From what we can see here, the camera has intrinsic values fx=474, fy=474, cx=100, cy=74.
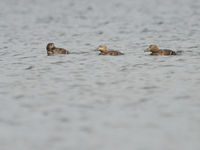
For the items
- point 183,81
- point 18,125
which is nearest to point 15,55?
point 183,81

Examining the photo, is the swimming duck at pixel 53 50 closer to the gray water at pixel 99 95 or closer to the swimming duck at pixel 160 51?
the gray water at pixel 99 95

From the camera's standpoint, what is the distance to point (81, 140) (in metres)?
8.82

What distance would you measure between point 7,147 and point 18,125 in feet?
3.92

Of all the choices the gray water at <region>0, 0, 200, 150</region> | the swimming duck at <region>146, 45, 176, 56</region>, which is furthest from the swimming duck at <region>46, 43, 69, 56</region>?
the swimming duck at <region>146, 45, 176, 56</region>

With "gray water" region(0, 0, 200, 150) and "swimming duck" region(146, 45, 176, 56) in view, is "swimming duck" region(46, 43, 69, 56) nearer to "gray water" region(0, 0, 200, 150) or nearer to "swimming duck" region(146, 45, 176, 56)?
"gray water" region(0, 0, 200, 150)

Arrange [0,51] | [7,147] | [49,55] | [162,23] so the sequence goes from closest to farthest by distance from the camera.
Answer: [7,147] < [49,55] < [0,51] < [162,23]

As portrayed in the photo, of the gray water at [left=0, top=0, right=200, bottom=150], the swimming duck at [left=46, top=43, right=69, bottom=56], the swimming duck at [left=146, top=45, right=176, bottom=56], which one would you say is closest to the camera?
the gray water at [left=0, top=0, right=200, bottom=150]

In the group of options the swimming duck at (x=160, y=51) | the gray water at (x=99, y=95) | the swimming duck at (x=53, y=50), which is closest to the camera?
the gray water at (x=99, y=95)

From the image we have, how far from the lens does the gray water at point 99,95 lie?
891cm

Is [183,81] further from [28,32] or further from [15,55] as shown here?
[28,32]

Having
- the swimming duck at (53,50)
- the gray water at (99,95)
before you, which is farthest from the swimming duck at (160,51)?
the swimming duck at (53,50)

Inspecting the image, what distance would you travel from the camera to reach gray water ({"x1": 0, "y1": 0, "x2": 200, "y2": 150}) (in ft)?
29.2

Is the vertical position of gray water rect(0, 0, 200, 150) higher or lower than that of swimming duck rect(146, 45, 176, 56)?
lower

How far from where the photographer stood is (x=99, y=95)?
11.8 m
